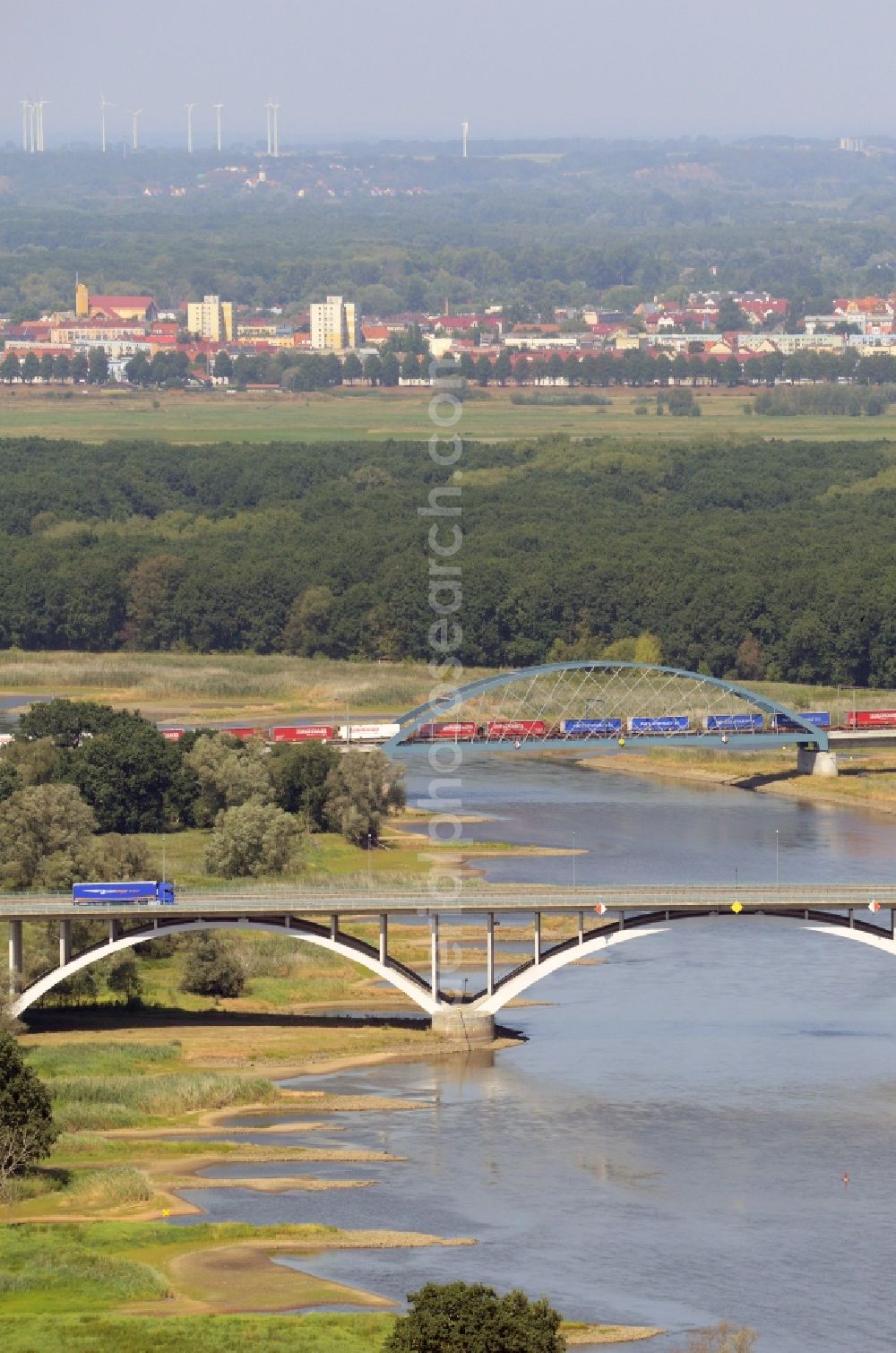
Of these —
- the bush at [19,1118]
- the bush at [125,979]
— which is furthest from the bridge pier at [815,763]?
the bush at [19,1118]

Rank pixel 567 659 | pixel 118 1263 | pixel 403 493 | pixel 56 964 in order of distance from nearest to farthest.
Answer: pixel 118 1263 → pixel 56 964 → pixel 567 659 → pixel 403 493

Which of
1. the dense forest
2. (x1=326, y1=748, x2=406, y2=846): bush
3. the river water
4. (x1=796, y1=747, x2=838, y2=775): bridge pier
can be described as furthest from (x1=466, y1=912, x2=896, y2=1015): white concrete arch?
the dense forest

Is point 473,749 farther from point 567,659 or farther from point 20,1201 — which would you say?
point 20,1201

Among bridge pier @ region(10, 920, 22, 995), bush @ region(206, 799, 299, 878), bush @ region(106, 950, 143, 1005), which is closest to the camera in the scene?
bridge pier @ region(10, 920, 22, 995)

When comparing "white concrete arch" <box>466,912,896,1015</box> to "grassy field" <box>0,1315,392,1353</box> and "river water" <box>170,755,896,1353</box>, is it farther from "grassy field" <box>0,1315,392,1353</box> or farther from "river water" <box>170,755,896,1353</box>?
"grassy field" <box>0,1315,392,1353</box>

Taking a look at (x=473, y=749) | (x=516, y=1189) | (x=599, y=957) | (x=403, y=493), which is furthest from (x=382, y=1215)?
(x=403, y=493)

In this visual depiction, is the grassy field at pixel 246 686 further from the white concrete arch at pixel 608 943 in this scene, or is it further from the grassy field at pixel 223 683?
the white concrete arch at pixel 608 943
